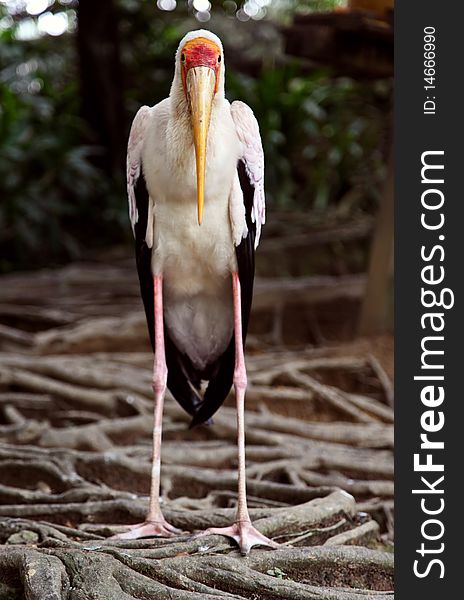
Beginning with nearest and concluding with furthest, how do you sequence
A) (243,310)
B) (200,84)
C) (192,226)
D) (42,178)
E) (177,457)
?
(200,84) → (192,226) → (243,310) → (177,457) → (42,178)

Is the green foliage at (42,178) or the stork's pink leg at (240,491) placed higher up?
the green foliage at (42,178)

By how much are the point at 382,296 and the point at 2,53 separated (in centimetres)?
564

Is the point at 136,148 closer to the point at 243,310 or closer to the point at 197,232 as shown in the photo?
the point at 197,232

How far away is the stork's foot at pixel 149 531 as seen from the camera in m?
2.95

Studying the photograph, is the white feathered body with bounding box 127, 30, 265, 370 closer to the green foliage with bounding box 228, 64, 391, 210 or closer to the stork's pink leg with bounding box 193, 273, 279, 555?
the stork's pink leg with bounding box 193, 273, 279, 555

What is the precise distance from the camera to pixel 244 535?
9.27ft

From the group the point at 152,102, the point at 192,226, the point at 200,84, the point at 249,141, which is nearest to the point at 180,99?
the point at 200,84

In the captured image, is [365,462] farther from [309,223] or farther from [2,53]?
[2,53]

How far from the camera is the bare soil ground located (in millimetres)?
2588

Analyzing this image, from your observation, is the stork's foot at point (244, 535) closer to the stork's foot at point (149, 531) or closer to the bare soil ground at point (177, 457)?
the bare soil ground at point (177, 457)

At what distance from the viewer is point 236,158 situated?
9.75 ft

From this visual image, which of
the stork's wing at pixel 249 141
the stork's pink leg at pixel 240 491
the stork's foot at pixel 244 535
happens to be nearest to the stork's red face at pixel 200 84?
the stork's wing at pixel 249 141

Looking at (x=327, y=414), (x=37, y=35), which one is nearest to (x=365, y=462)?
(x=327, y=414)

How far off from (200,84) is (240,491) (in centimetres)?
131
